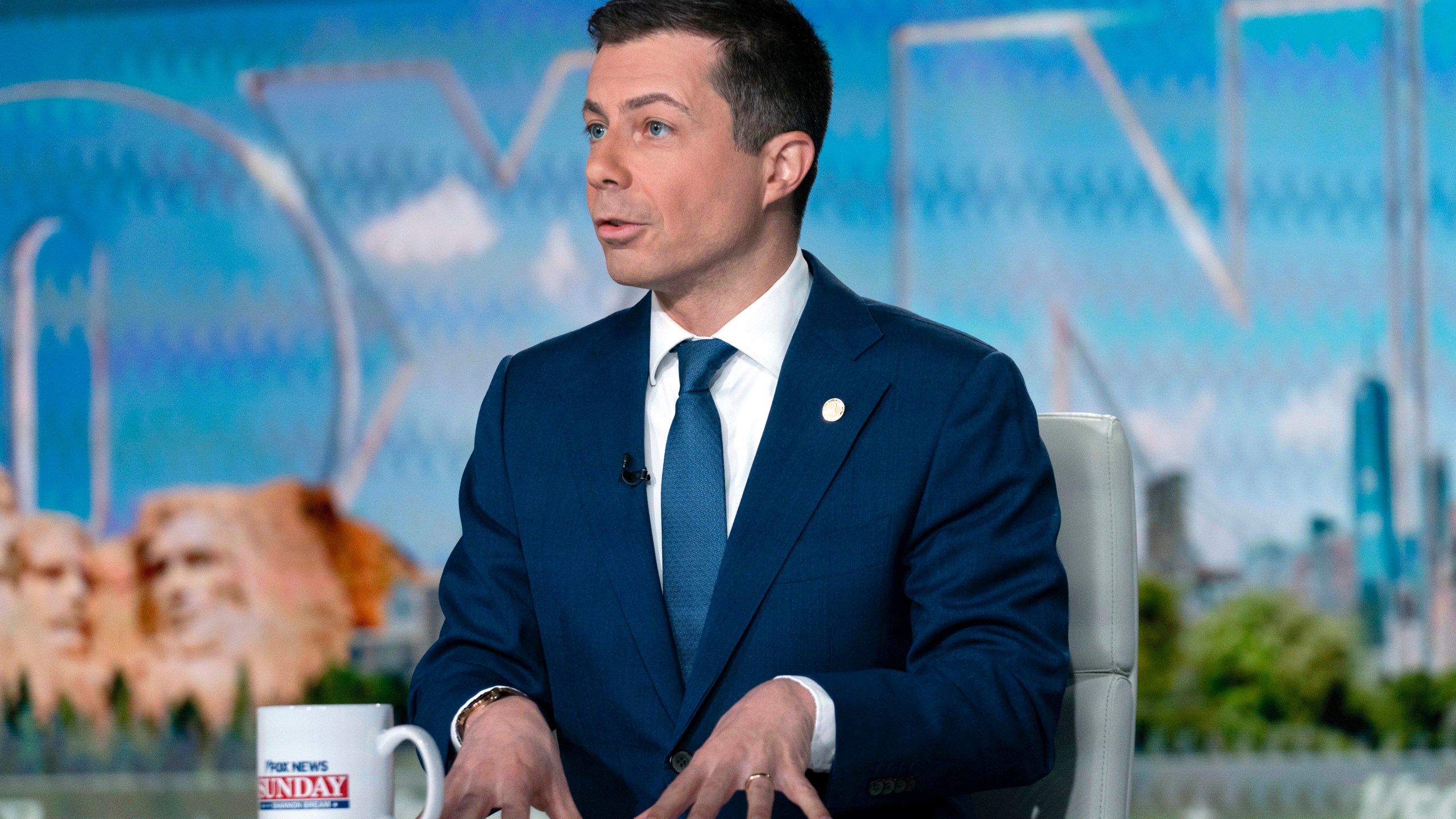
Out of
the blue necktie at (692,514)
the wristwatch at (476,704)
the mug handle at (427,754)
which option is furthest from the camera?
the blue necktie at (692,514)

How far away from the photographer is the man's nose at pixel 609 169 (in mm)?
1428

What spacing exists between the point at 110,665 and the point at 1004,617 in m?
3.06

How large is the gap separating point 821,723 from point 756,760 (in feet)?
0.34

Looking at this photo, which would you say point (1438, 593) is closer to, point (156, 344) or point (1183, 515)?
point (1183, 515)

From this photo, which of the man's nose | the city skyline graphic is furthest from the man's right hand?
the city skyline graphic

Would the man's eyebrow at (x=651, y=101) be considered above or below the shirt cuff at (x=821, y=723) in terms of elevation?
above

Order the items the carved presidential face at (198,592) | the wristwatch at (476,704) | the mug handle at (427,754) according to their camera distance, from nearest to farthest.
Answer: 1. the mug handle at (427,754)
2. the wristwatch at (476,704)
3. the carved presidential face at (198,592)

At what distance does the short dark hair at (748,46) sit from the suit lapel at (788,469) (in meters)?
0.21

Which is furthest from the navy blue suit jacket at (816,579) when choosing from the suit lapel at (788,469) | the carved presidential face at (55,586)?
the carved presidential face at (55,586)

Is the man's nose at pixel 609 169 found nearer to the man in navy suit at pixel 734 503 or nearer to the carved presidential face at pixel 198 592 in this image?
the man in navy suit at pixel 734 503

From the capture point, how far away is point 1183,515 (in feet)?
11.3

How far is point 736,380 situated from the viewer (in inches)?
58.7

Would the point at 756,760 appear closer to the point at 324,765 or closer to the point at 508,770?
the point at 508,770

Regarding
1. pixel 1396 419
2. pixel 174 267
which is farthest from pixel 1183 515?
pixel 174 267
